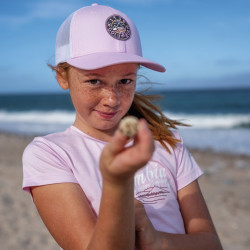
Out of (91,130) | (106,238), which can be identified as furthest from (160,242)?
(91,130)

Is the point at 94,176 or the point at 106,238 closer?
the point at 106,238

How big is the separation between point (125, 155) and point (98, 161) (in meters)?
0.69

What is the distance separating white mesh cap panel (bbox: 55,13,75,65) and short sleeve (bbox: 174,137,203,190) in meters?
0.75

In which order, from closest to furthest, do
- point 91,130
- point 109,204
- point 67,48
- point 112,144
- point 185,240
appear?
point 112,144 → point 109,204 → point 185,240 → point 67,48 → point 91,130

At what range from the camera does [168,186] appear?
65.6 inches

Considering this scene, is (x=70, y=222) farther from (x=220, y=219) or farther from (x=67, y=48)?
(x=220, y=219)

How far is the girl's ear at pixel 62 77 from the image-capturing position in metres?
1.77

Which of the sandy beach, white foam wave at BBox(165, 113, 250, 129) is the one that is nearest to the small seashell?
the sandy beach

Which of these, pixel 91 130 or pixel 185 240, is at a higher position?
pixel 91 130

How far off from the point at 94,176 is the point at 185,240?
467 millimetres

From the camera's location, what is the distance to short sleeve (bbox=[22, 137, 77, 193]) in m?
1.44

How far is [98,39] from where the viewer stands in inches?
62.0

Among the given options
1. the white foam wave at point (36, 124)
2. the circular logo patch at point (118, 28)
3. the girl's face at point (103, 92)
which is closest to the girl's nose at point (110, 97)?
the girl's face at point (103, 92)

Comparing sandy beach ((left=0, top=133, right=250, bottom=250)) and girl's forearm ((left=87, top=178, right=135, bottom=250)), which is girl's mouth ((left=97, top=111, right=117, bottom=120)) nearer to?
girl's forearm ((left=87, top=178, right=135, bottom=250))
